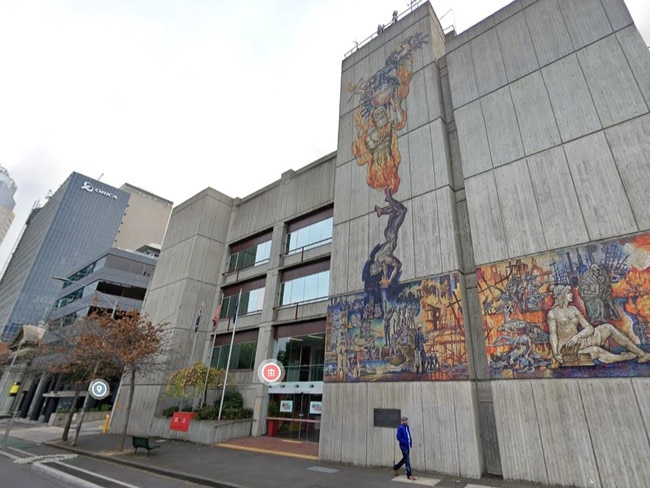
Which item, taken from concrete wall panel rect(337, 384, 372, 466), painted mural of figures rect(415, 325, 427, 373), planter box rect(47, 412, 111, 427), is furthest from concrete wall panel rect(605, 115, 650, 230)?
planter box rect(47, 412, 111, 427)

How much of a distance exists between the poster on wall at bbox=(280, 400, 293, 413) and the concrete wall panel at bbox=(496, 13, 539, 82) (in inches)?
887

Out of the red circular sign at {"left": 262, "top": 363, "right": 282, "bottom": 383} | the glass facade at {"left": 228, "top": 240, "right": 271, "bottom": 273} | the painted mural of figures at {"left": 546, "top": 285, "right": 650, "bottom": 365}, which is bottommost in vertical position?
the red circular sign at {"left": 262, "top": 363, "right": 282, "bottom": 383}

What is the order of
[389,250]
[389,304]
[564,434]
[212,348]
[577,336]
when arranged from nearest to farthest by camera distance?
1. [564,434]
2. [577,336]
3. [389,304]
4. [389,250]
5. [212,348]

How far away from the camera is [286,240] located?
Answer: 28312 millimetres

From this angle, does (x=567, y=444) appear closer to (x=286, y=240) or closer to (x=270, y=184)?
(x=286, y=240)

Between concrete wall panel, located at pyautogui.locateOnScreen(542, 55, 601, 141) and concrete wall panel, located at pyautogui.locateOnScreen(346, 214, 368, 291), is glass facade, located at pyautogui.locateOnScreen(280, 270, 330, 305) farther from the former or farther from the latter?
concrete wall panel, located at pyautogui.locateOnScreen(542, 55, 601, 141)

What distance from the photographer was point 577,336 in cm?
1151

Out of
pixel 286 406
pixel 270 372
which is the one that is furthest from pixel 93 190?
pixel 286 406

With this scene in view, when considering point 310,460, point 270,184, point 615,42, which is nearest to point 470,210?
point 615,42

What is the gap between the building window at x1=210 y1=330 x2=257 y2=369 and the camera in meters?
26.1

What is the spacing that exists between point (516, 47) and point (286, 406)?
24500 mm

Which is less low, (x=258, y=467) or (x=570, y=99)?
(x=570, y=99)

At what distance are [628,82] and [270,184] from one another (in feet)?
80.5

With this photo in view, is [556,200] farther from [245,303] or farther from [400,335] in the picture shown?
[245,303]
